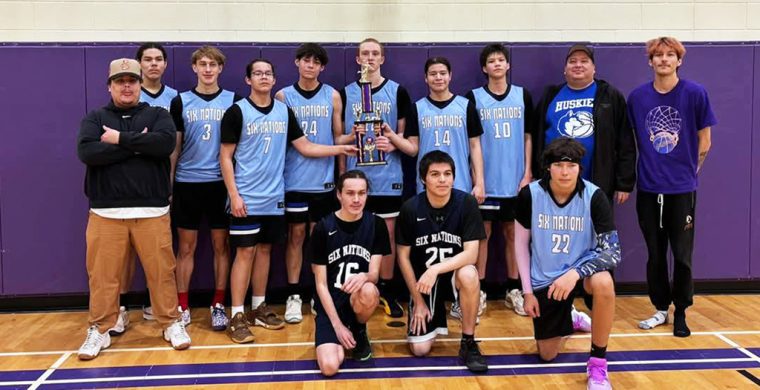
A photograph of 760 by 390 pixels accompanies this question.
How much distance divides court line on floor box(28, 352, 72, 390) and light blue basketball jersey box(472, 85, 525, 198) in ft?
9.81

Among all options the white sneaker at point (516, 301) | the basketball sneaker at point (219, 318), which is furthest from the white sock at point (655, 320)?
the basketball sneaker at point (219, 318)

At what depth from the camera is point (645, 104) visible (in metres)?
4.29

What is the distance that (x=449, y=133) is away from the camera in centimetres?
454

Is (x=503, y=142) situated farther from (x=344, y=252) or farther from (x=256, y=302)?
(x=256, y=302)

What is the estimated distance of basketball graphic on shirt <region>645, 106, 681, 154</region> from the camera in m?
4.20

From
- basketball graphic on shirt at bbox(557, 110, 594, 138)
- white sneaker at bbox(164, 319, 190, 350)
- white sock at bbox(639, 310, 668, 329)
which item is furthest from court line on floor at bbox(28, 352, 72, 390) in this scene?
white sock at bbox(639, 310, 668, 329)

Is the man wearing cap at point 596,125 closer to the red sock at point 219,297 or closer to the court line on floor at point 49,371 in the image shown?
Answer: the red sock at point 219,297

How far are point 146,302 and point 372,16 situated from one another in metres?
2.99

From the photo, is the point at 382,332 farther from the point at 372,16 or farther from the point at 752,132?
the point at 752,132

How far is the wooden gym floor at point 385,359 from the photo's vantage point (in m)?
3.44

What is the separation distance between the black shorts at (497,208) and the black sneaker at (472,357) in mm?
1241

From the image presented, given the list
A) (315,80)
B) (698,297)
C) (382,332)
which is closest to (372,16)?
(315,80)

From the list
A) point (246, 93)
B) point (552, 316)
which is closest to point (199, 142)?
point (246, 93)

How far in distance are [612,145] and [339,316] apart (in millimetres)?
2226
